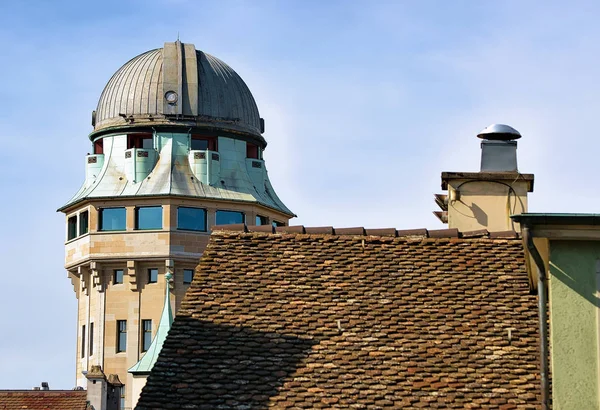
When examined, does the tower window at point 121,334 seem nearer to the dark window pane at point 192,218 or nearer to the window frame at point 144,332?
the window frame at point 144,332

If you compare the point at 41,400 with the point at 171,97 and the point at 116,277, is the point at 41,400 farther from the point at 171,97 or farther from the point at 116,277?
the point at 171,97

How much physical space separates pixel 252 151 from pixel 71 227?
34.4 ft

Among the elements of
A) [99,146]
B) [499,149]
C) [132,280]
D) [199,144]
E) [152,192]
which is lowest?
[499,149]

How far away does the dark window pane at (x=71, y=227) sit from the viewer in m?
96.1

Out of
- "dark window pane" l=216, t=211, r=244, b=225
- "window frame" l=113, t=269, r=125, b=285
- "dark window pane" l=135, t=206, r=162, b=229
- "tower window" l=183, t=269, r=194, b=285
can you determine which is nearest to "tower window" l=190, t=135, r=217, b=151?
"dark window pane" l=216, t=211, r=244, b=225

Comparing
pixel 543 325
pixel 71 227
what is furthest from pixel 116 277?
pixel 543 325

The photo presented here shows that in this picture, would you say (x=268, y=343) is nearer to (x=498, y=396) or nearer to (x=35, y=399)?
(x=498, y=396)

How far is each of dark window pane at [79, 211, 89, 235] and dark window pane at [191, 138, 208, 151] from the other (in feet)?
21.7

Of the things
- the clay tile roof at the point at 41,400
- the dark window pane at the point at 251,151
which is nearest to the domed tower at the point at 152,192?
the dark window pane at the point at 251,151

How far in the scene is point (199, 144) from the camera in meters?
95.9

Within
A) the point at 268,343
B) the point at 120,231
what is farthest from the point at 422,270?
the point at 120,231

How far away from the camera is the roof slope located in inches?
880

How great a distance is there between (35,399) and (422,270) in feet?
127

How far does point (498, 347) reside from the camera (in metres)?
23.2
